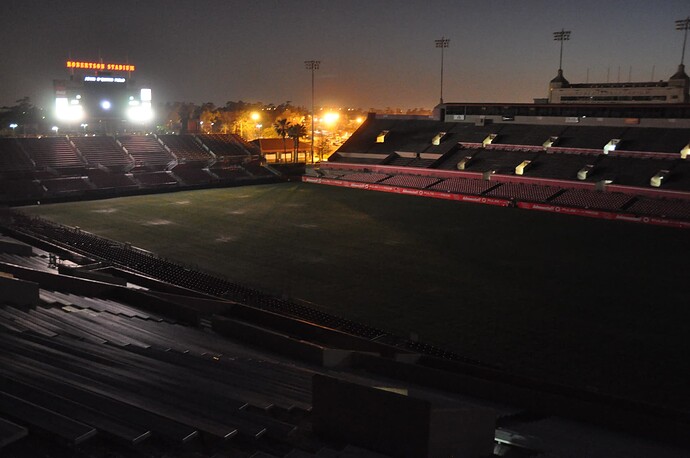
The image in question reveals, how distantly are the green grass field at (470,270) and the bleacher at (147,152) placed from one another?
1336cm

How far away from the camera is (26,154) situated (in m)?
50.0

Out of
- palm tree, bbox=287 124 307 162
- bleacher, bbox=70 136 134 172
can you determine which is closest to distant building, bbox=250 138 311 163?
palm tree, bbox=287 124 307 162

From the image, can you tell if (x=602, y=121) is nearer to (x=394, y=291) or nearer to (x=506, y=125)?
(x=506, y=125)

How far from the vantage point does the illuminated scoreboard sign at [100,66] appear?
2884 inches

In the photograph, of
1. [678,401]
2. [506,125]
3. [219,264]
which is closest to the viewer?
[678,401]

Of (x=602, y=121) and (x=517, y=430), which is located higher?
(x=602, y=121)

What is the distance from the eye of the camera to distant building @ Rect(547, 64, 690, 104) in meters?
60.1

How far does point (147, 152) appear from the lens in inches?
2221

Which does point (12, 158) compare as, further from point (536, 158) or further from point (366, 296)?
point (536, 158)

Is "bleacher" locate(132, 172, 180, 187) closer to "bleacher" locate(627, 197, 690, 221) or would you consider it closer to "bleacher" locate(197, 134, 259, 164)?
"bleacher" locate(197, 134, 259, 164)

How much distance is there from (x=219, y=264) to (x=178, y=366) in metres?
15.1

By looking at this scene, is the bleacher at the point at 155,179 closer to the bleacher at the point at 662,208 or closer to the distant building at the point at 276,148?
the distant building at the point at 276,148

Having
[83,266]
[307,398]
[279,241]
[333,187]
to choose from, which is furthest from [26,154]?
[307,398]

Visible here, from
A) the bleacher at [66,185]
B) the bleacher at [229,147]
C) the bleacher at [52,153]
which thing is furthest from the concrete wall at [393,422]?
the bleacher at [229,147]
